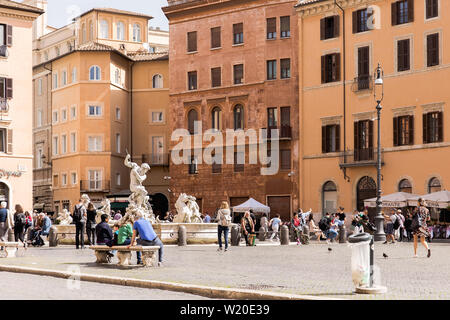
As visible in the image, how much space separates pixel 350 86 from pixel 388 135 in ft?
13.1

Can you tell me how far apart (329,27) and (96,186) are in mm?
22771

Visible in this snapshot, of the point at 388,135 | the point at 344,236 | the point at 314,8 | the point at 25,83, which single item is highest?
the point at 314,8

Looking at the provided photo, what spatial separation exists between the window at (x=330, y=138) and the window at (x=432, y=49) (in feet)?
23.8

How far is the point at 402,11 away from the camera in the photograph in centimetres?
4888

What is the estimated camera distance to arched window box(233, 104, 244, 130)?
57125 mm

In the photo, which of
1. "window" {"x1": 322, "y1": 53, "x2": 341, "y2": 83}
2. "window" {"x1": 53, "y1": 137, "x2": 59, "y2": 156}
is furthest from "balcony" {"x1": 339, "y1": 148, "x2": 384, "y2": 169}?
"window" {"x1": 53, "y1": 137, "x2": 59, "y2": 156}

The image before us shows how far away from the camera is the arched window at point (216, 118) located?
58156 mm

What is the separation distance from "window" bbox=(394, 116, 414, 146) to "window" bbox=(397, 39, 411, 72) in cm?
283

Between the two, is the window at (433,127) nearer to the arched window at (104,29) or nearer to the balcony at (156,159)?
the balcony at (156,159)
